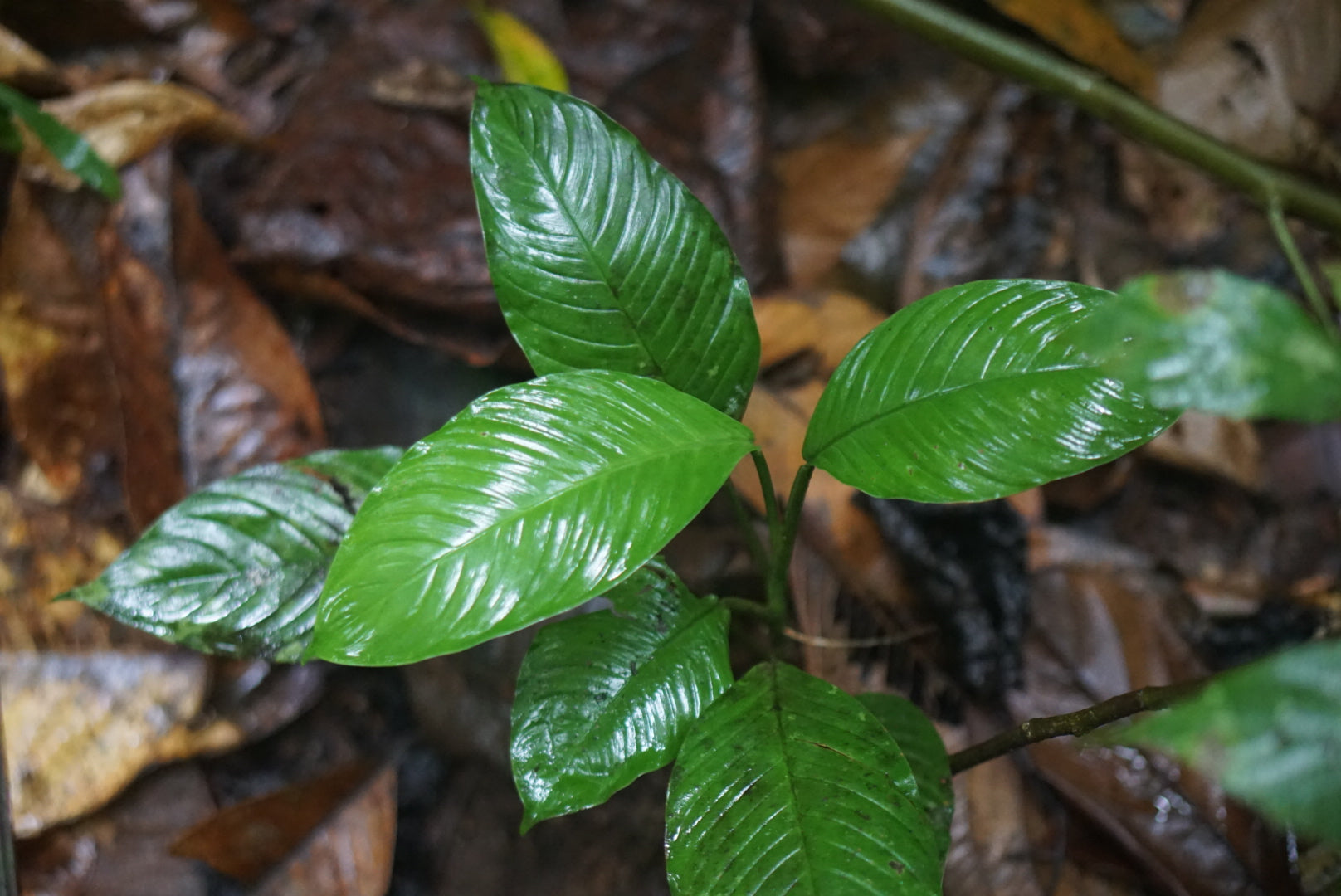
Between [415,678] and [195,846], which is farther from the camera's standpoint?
[415,678]

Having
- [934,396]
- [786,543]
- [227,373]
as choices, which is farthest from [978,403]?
[227,373]

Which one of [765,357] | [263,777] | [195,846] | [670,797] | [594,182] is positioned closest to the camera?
[670,797]

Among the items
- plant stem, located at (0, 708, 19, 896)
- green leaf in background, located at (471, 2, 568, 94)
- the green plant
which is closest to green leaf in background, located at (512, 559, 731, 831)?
the green plant

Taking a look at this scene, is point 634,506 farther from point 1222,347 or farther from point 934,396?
point 1222,347

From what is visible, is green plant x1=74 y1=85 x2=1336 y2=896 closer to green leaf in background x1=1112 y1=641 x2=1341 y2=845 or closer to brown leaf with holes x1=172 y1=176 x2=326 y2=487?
green leaf in background x1=1112 y1=641 x2=1341 y2=845

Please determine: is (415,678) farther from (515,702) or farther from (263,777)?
(515,702)

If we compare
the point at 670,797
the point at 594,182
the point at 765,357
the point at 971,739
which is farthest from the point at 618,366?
the point at 971,739

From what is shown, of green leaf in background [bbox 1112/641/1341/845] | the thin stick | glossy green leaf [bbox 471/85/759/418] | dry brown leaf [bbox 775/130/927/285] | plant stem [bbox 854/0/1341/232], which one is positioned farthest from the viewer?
dry brown leaf [bbox 775/130/927/285]

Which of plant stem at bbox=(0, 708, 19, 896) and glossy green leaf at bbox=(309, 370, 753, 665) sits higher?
glossy green leaf at bbox=(309, 370, 753, 665)
